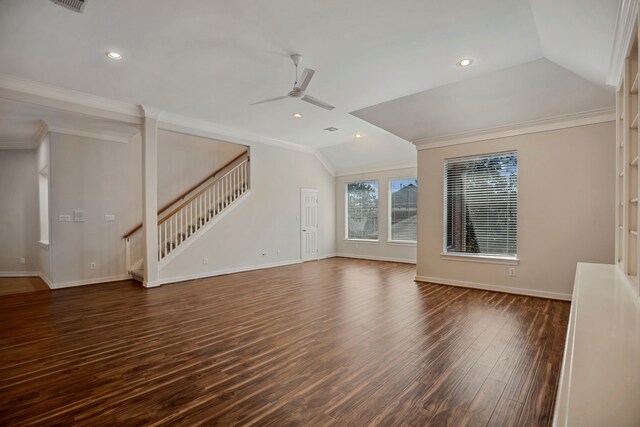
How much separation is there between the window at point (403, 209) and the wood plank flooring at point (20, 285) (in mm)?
7826

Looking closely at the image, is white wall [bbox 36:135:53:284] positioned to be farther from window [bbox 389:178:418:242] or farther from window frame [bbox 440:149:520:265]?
window [bbox 389:178:418:242]

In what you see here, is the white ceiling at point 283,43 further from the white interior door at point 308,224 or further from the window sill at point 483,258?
the white interior door at point 308,224

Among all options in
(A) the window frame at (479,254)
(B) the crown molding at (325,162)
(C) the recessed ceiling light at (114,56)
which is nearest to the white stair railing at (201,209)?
(B) the crown molding at (325,162)

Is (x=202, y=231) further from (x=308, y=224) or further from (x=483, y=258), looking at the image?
(x=483, y=258)

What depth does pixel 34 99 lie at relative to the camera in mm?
4375

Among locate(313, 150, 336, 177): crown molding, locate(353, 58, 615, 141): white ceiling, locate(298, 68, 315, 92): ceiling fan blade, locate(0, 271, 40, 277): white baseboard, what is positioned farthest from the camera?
locate(313, 150, 336, 177): crown molding

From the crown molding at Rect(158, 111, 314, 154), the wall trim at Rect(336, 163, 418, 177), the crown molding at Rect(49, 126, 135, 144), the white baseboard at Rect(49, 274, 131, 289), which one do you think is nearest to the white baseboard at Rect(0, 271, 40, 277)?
the white baseboard at Rect(49, 274, 131, 289)

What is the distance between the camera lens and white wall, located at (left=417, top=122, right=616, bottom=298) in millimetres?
4262

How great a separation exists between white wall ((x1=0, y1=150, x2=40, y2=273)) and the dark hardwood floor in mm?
2621

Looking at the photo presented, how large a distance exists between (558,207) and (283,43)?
454 centimetres

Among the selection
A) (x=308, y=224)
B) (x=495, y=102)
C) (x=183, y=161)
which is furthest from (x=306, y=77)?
(x=308, y=224)

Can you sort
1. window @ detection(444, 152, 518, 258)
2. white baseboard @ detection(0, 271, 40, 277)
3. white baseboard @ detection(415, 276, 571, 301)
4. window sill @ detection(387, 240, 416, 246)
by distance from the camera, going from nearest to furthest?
white baseboard @ detection(415, 276, 571, 301)
window @ detection(444, 152, 518, 258)
white baseboard @ detection(0, 271, 40, 277)
window sill @ detection(387, 240, 416, 246)

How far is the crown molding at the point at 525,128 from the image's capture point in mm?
4269

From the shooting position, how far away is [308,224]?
346 inches
